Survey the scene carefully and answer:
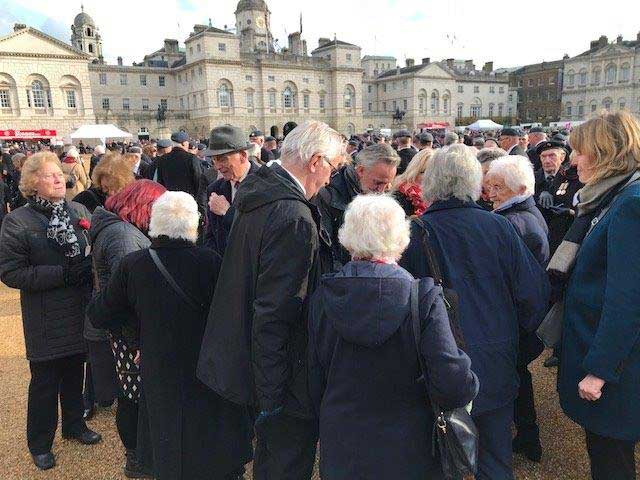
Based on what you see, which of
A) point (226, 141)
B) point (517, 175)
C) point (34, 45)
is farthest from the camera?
point (34, 45)

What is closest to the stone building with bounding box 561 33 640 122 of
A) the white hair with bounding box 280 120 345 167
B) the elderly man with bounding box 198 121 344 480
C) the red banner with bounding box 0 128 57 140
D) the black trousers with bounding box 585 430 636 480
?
the red banner with bounding box 0 128 57 140

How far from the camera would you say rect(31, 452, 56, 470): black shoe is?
3.35 m

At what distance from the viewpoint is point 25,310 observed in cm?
325

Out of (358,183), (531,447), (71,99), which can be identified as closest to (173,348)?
(358,183)

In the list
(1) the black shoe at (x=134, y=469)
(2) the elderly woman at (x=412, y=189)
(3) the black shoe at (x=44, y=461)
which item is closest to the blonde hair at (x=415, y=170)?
(2) the elderly woman at (x=412, y=189)

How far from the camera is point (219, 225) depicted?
4.07 m

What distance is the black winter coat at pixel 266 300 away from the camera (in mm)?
2074

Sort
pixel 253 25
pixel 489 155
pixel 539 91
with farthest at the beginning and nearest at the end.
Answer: pixel 539 91 < pixel 253 25 < pixel 489 155

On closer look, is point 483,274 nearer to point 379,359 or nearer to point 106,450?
point 379,359

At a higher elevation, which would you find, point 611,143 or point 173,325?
point 611,143

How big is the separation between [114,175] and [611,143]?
3322 millimetres

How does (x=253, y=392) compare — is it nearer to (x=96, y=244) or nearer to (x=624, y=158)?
(x=96, y=244)

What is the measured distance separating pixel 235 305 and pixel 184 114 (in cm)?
6247

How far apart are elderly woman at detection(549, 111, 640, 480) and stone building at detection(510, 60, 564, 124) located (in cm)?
8061
